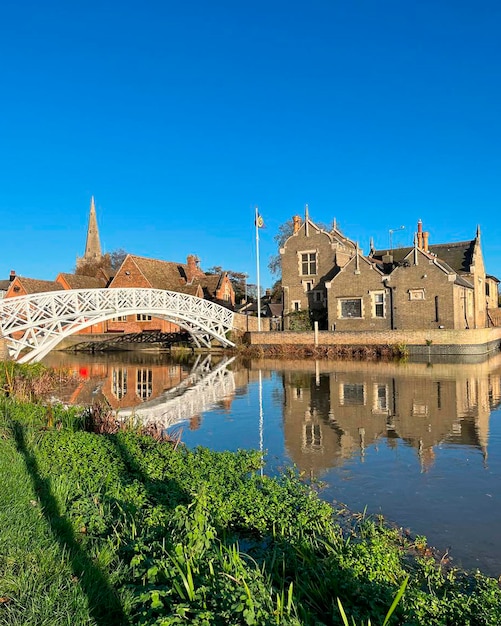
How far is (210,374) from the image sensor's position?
85.7 ft

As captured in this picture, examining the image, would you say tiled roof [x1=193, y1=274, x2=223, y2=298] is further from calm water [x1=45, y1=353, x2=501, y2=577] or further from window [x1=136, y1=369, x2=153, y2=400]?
calm water [x1=45, y1=353, x2=501, y2=577]

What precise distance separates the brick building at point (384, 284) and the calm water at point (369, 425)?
657 centimetres

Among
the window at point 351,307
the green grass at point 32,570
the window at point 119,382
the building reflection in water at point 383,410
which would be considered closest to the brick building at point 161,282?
the window at point 351,307

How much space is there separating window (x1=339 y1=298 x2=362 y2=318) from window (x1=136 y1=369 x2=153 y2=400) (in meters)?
15.1

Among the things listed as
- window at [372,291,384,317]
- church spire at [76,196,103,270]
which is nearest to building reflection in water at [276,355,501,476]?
window at [372,291,384,317]

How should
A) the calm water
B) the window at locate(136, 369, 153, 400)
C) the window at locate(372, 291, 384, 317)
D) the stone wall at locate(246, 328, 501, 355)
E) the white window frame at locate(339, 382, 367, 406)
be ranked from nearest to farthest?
the calm water → the white window frame at locate(339, 382, 367, 406) → the window at locate(136, 369, 153, 400) → the stone wall at locate(246, 328, 501, 355) → the window at locate(372, 291, 384, 317)

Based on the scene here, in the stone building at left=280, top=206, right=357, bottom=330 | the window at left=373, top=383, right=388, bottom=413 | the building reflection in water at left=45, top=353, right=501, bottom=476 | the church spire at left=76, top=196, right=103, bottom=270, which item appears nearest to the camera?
the building reflection in water at left=45, top=353, right=501, bottom=476

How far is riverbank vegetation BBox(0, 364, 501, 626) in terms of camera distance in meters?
3.79

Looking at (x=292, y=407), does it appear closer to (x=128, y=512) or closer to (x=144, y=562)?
(x=128, y=512)

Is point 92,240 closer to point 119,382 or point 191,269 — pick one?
point 191,269

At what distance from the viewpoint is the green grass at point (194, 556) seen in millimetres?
3783

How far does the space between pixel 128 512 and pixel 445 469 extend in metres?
6.03

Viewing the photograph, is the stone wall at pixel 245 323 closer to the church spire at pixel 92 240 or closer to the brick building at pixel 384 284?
the brick building at pixel 384 284

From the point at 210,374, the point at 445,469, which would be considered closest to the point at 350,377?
the point at 210,374
